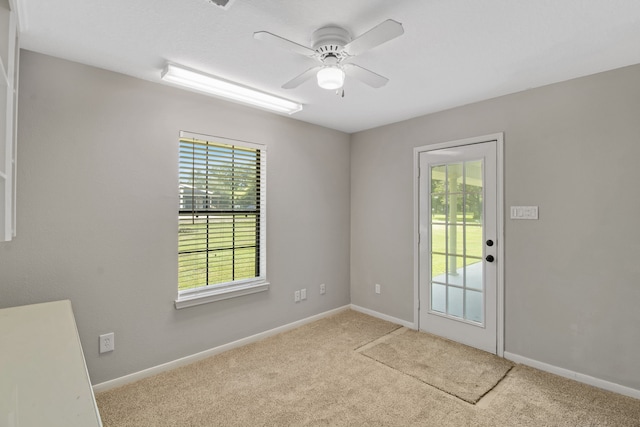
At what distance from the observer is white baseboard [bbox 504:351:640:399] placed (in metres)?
2.33

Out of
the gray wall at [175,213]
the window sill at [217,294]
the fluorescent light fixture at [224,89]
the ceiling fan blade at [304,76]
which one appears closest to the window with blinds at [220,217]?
the window sill at [217,294]

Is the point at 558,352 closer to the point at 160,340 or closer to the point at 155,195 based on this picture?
the point at 160,340

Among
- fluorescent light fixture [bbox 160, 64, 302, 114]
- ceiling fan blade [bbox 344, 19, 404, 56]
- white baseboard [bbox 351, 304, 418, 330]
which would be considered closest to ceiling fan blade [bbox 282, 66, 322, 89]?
ceiling fan blade [bbox 344, 19, 404, 56]

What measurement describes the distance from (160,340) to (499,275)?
307 cm

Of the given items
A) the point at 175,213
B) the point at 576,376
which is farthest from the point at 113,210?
the point at 576,376

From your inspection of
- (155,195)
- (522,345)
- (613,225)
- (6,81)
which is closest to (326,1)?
(6,81)

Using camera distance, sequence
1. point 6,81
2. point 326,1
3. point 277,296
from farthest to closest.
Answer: point 277,296
point 326,1
point 6,81

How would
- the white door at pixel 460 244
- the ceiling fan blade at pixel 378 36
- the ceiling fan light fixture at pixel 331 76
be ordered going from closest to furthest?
the ceiling fan blade at pixel 378 36 < the ceiling fan light fixture at pixel 331 76 < the white door at pixel 460 244

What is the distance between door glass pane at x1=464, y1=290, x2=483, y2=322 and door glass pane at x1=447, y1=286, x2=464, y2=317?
6 cm

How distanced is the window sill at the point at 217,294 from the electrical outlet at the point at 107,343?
504mm

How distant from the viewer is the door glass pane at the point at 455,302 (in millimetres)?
3260

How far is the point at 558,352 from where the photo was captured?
2.64m

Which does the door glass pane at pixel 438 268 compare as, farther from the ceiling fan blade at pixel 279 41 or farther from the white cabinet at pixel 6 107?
the white cabinet at pixel 6 107

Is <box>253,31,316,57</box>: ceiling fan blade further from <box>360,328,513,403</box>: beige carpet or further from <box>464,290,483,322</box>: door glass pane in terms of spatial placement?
<box>464,290,483,322</box>: door glass pane
